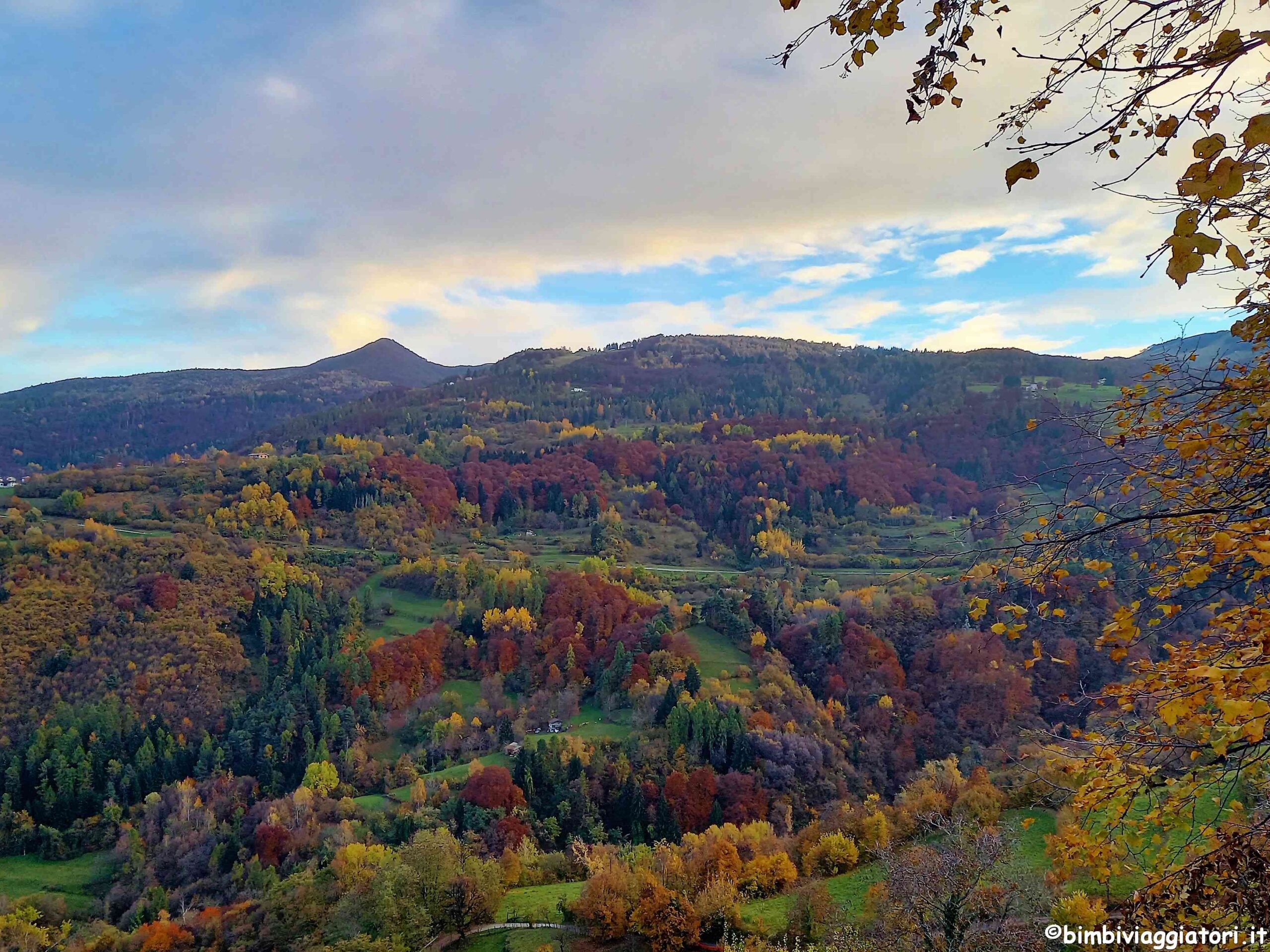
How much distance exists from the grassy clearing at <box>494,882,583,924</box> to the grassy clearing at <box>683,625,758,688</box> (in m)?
36.1

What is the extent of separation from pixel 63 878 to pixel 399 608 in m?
40.2

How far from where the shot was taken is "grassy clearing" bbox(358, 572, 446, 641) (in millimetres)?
80750

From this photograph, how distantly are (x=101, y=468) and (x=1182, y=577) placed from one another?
489 feet

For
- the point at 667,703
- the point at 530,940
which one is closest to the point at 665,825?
the point at 667,703

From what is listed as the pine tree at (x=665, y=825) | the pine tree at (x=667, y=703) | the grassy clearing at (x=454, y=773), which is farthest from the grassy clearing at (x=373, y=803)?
the pine tree at (x=667, y=703)

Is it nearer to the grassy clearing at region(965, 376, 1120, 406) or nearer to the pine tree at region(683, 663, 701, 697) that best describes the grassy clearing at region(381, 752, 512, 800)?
the pine tree at region(683, 663, 701, 697)

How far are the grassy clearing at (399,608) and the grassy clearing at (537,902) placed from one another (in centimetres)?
4943

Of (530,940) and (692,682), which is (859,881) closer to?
(530,940)

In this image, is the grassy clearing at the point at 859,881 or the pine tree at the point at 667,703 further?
the pine tree at the point at 667,703

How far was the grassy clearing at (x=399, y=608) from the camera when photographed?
80.8 metres

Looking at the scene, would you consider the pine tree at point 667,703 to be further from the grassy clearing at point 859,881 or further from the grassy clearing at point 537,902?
the grassy clearing at point 859,881

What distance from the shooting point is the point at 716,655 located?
75.2 meters

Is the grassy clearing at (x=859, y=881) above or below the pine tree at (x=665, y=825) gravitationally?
above

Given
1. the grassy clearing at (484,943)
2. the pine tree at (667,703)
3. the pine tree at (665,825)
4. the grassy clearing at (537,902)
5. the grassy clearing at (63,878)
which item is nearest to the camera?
the grassy clearing at (484,943)
